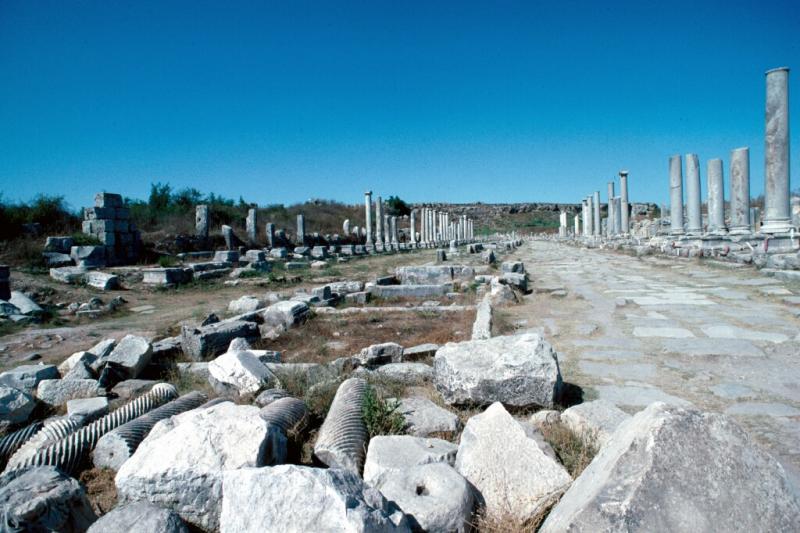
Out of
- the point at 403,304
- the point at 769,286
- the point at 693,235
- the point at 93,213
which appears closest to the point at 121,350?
the point at 403,304

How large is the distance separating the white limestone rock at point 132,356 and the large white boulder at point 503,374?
337cm

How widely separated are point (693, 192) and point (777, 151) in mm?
7187

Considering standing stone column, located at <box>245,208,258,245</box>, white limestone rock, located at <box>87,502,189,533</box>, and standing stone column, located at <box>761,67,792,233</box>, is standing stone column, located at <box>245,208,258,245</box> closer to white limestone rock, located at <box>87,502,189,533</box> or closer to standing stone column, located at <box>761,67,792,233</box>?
A: standing stone column, located at <box>761,67,792,233</box>

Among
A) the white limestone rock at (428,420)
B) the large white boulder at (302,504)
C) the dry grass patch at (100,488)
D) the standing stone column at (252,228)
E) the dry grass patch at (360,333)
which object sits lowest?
the dry grass patch at (100,488)

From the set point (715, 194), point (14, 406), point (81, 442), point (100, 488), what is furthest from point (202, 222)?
point (715, 194)

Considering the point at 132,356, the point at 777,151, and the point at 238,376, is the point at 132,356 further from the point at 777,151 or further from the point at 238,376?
the point at 777,151

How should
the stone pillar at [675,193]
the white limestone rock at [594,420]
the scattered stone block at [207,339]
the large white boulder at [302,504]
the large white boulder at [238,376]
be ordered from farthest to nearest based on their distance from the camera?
the stone pillar at [675,193], the scattered stone block at [207,339], the large white boulder at [238,376], the white limestone rock at [594,420], the large white boulder at [302,504]

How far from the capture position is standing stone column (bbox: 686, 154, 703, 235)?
68.7 ft

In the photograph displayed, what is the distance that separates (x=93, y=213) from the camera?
1805 cm

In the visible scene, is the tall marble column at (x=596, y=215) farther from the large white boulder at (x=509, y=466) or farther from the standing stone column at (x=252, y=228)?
the large white boulder at (x=509, y=466)

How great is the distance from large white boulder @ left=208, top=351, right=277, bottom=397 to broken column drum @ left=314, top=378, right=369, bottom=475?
102cm

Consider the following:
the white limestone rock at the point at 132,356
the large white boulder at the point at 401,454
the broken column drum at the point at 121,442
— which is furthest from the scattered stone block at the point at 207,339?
the large white boulder at the point at 401,454

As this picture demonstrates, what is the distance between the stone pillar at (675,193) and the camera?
880 inches

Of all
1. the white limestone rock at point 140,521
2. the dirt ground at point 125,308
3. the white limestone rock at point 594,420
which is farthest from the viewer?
the dirt ground at point 125,308
